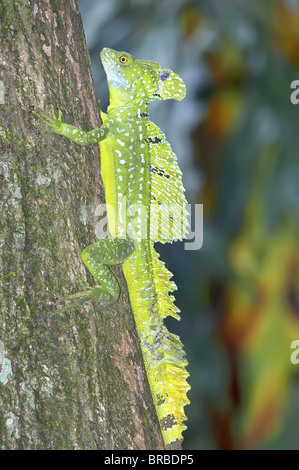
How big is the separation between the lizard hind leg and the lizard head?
729mm

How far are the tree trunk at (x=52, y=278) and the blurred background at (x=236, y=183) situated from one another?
98 centimetres

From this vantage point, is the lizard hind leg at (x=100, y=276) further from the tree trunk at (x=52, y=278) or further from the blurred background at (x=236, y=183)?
the blurred background at (x=236, y=183)

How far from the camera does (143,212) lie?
6.71 feet

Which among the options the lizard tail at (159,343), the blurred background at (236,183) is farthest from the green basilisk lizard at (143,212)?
the blurred background at (236,183)

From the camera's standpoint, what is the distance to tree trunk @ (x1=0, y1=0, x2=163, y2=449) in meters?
1.27

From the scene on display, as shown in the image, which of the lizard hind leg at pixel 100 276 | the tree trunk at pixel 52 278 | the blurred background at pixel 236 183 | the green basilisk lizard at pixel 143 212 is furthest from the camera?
the blurred background at pixel 236 183

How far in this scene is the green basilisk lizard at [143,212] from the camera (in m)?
1.65

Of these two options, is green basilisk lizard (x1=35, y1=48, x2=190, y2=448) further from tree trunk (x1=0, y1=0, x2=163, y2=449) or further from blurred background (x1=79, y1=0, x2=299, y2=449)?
blurred background (x1=79, y1=0, x2=299, y2=449)

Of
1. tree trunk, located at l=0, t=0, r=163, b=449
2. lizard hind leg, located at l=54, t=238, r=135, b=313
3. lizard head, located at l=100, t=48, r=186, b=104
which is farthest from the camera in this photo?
lizard head, located at l=100, t=48, r=186, b=104

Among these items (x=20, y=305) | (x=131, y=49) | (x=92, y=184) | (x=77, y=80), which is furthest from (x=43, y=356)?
(x=131, y=49)

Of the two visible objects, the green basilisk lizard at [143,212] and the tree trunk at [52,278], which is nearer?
the tree trunk at [52,278]

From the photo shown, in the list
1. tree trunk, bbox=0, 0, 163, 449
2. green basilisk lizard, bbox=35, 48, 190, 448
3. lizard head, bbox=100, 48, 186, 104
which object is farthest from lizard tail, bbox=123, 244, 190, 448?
lizard head, bbox=100, 48, 186, 104

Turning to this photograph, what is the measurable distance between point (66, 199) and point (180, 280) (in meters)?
1.28

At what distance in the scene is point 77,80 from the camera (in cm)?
164
